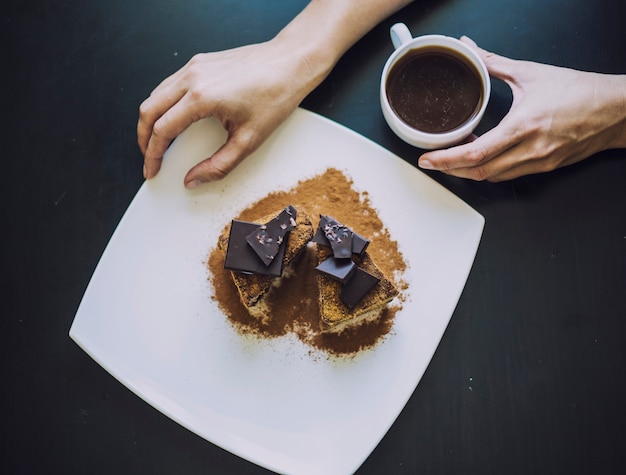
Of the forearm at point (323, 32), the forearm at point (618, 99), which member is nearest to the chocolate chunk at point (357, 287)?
the forearm at point (323, 32)

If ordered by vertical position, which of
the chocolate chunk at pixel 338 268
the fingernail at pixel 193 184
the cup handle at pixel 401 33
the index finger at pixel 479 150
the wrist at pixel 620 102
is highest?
the cup handle at pixel 401 33

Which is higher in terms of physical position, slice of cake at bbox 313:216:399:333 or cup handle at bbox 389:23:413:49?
cup handle at bbox 389:23:413:49

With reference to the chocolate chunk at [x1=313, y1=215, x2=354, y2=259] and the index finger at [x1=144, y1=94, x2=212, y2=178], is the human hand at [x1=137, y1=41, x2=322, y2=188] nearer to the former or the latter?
the index finger at [x1=144, y1=94, x2=212, y2=178]

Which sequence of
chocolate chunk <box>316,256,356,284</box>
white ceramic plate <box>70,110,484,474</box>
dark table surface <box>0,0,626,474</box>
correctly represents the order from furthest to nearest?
dark table surface <box>0,0,626,474</box>
white ceramic plate <box>70,110,484,474</box>
chocolate chunk <box>316,256,356,284</box>

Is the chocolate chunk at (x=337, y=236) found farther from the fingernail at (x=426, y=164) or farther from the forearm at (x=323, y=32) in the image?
the forearm at (x=323, y=32)

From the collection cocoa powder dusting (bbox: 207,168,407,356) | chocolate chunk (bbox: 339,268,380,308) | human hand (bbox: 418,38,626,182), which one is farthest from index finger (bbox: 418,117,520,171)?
chocolate chunk (bbox: 339,268,380,308)

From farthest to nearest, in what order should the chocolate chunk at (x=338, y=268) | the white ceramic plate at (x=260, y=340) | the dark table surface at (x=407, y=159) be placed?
the dark table surface at (x=407, y=159) → the white ceramic plate at (x=260, y=340) → the chocolate chunk at (x=338, y=268)

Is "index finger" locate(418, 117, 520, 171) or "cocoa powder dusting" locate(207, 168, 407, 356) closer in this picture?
"index finger" locate(418, 117, 520, 171)

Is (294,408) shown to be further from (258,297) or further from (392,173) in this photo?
(392,173)
